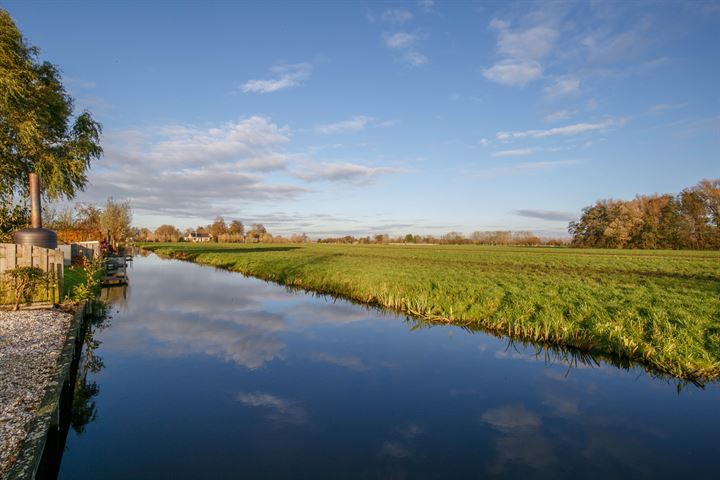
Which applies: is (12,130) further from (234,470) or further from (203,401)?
(234,470)

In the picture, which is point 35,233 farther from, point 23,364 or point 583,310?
point 583,310

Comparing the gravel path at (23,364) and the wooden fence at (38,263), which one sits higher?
the wooden fence at (38,263)

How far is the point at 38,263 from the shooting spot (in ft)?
37.8

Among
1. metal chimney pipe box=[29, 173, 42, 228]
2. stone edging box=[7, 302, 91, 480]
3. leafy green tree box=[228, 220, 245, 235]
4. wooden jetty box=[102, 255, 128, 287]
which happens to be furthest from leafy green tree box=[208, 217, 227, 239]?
stone edging box=[7, 302, 91, 480]

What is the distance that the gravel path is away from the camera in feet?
13.9

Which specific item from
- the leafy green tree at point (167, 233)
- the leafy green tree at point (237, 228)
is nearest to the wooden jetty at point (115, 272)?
the leafy green tree at point (167, 233)

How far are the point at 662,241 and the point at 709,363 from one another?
90.5m

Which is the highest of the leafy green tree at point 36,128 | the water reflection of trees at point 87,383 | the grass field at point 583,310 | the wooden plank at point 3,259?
the leafy green tree at point 36,128

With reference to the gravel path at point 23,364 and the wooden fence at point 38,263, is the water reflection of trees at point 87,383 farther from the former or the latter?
the wooden fence at point 38,263

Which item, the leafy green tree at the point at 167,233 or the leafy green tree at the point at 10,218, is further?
the leafy green tree at the point at 167,233

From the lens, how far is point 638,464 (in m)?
5.42

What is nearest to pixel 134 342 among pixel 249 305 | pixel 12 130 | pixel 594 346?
pixel 249 305

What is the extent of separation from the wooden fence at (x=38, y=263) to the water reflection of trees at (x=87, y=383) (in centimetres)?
154

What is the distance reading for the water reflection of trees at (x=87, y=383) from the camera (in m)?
6.37
